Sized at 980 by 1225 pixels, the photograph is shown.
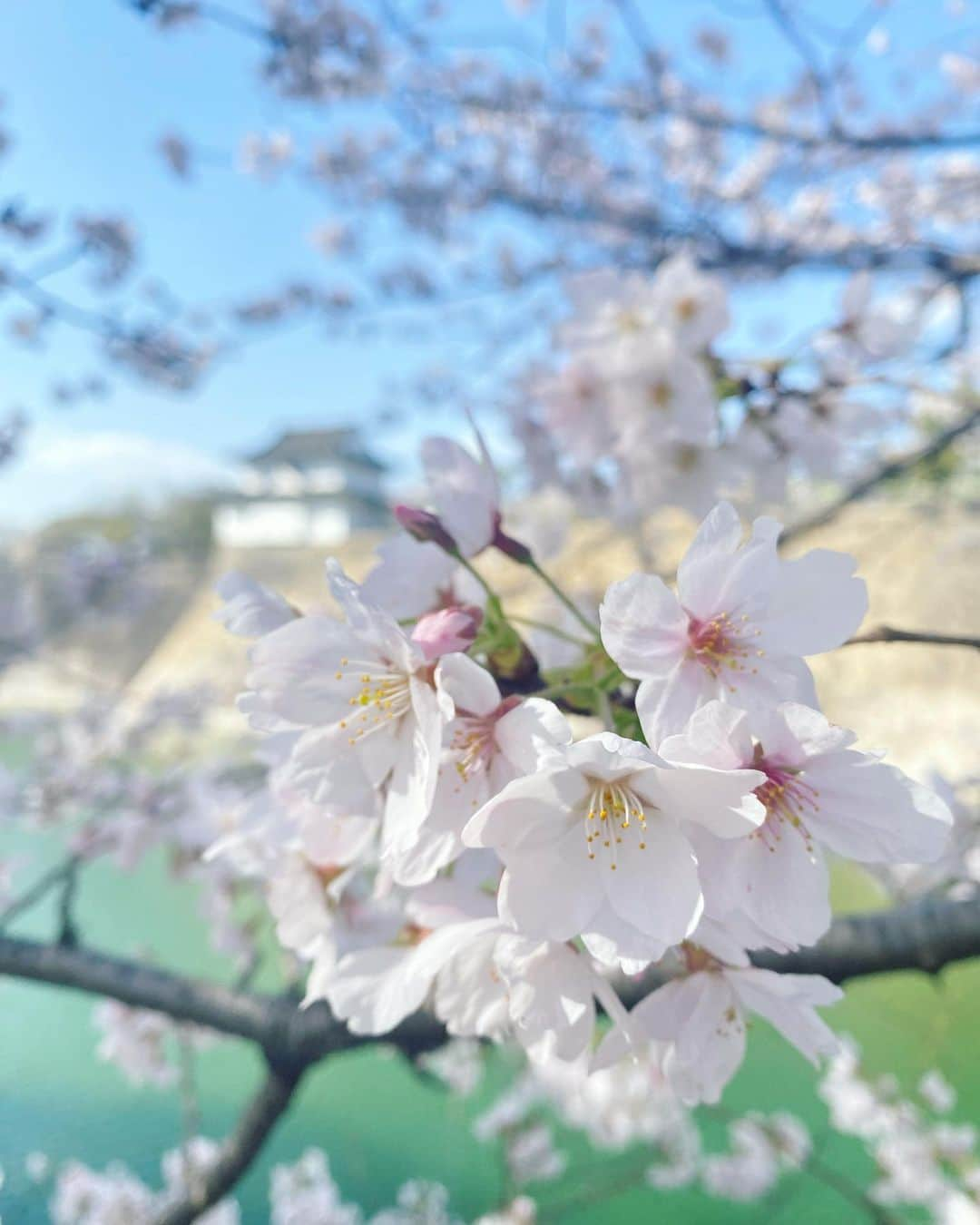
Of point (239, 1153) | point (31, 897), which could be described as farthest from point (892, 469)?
point (31, 897)

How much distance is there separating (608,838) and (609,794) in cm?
2

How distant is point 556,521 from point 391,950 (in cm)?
49

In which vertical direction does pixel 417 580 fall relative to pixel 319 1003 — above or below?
above

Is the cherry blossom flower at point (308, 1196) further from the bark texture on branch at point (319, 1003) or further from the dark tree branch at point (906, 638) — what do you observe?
the dark tree branch at point (906, 638)

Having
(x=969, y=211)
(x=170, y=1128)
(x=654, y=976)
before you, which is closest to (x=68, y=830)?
(x=170, y=1128)

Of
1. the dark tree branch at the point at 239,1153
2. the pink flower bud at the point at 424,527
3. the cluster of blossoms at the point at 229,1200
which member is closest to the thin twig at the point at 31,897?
the cluster of blossoms at the point at 229,1200

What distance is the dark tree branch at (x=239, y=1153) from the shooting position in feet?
2.61

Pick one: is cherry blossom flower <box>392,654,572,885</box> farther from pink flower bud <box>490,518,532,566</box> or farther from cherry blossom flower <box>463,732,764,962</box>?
pink flower bud <box>490,518,532,566</box>

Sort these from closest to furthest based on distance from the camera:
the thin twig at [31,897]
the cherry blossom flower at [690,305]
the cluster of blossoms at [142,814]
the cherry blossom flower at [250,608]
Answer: the cherry blossom flower at [250,608] → the cherry blossom flower at [690,305] → the thin twig at [31,897] → the cluster of blossoms at [142,814]

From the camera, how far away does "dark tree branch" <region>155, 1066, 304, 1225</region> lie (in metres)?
0.79

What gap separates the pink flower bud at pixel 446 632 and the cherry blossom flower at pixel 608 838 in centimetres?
8

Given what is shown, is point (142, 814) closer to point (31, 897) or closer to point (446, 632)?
point (31, 897)

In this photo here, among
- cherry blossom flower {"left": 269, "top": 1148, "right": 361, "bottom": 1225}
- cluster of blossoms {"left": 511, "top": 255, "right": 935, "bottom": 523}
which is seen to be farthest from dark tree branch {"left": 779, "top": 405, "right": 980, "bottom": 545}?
cherry blossom flower {"left": 269, "top": 1148, "right": 361, "bottom": 1225}

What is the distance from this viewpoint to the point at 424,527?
1.55ft
